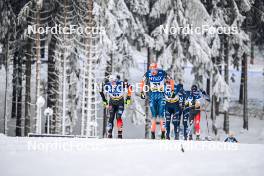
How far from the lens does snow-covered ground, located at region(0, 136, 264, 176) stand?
390 inches

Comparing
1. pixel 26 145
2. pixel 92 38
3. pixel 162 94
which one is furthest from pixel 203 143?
pixel 92 38

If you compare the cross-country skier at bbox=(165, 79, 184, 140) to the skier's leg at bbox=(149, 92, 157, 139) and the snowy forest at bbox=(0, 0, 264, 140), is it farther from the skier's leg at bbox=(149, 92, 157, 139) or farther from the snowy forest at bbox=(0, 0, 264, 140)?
the snowy forest at bbox=(0, 0, 264, 140)

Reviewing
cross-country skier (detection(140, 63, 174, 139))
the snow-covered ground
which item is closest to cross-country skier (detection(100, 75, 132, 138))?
cross-country skier (detection(140, 63, 174, 139))

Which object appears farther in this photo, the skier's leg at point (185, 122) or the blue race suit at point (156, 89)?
the skier's leg at point (185, 122)

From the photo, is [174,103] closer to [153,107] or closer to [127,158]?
[153,107]

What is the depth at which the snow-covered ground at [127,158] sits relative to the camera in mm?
9898

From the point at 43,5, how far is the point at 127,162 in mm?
17498

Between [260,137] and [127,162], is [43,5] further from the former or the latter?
[127,162]

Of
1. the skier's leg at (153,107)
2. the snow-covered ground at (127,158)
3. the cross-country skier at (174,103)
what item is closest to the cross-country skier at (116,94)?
the skier's leg at (153,107)

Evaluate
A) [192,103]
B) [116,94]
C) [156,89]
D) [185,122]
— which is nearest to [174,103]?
[192,103]

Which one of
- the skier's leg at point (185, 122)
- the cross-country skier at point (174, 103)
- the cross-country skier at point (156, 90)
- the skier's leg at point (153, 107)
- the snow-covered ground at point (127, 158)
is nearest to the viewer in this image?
the snow-covered ground at point (127, 158)

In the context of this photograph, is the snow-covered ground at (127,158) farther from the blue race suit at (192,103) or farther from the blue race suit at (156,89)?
the blue race suit at (192,103)

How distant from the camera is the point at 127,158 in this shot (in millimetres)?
10773

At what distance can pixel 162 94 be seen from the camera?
15703 millimetres
